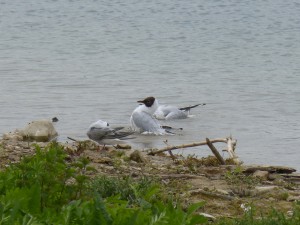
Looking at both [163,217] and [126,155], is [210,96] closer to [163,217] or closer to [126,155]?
[126,155]

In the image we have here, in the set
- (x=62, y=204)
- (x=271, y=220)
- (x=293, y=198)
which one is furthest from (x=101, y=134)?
(x=62, y=204)

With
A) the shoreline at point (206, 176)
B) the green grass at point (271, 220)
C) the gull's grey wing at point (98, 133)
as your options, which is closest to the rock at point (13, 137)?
the gull's grey wing at point (98, 133)

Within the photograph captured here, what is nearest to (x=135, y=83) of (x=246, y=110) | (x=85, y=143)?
(x=246, y=110)

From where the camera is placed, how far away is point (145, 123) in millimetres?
11820

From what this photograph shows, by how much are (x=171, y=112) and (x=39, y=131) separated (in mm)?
2696

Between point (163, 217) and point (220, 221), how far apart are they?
5.38 feet

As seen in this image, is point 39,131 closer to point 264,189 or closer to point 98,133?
point 98,133

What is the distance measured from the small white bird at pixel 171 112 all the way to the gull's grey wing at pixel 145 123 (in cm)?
83

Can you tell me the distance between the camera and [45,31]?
2391cm

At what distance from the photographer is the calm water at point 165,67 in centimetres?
1228

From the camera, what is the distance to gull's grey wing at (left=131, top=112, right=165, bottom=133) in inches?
466

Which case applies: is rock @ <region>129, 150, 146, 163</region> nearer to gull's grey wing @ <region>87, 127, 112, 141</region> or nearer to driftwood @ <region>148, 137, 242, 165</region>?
driftwood @ <region>148, 137, 242, 165</region>

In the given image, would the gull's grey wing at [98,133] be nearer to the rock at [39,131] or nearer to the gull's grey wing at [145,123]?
the rock at [39,131]

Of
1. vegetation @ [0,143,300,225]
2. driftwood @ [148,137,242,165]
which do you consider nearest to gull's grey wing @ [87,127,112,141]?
driftwood @ [148,137,242,165]
